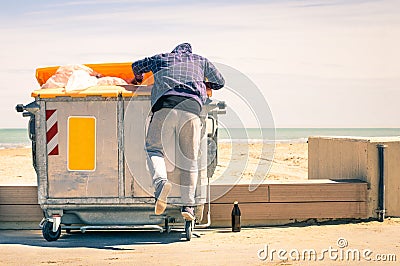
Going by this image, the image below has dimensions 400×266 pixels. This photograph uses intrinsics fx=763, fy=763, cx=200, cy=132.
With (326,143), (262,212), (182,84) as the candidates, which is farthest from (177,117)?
(326,143)

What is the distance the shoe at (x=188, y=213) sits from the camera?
Result: 23.9 ft

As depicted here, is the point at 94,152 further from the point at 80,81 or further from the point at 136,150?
the point at 80,81

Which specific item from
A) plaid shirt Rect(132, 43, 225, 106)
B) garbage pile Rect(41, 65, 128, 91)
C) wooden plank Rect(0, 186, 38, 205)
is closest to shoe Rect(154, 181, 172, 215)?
plaid shirt Rect(132, 43, 225, 106)

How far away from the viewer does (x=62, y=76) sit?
7953mm

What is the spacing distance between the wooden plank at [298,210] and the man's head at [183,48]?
173 cm

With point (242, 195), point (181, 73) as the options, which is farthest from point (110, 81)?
point (242, 195)

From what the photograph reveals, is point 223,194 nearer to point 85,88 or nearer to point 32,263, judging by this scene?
point 85,88

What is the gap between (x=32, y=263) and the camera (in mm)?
6254

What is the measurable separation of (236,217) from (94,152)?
64.8 inches

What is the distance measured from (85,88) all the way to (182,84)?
1.02 meters

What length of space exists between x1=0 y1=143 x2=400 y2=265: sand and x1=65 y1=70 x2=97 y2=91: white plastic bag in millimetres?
1524

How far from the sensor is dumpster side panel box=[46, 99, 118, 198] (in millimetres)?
7496

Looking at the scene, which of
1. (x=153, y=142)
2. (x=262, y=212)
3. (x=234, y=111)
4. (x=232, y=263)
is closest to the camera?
(x=232, y=263)

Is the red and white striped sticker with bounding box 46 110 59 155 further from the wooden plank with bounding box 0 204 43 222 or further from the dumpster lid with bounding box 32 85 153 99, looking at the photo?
the wooden plank with bounding box 0 204 43 222
